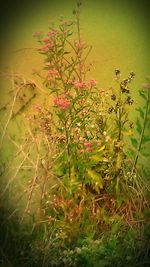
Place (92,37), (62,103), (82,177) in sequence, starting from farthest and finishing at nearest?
(92,37) → (82,177) → (62,103)

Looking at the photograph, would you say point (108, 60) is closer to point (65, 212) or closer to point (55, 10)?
point (55, 10)

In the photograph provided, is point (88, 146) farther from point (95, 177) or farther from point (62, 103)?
point (62, 103)

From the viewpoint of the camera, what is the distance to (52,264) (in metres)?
2.86

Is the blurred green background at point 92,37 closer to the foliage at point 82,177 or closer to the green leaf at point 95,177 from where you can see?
the foliage at point 82,177

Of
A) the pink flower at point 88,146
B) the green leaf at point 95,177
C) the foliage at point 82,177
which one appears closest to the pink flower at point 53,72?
the foliage at point 82,177

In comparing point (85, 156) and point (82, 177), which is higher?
point (85, 156)

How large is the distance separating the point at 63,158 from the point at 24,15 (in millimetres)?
1361

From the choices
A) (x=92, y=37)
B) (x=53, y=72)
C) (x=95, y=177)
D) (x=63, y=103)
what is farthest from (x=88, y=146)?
(x=92, y=37)

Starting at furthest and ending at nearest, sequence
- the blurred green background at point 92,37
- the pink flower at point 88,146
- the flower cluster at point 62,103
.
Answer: the blurred green background at point 92,37, the pink flower at point 88,146, the flower cluster at point 62,103

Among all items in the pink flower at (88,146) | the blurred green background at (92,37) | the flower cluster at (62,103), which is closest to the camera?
the flower cluster at (62,103)

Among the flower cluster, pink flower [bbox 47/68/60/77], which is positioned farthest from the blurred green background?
the flower cluster

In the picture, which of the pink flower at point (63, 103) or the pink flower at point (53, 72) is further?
the pink flower at point (53, 72)

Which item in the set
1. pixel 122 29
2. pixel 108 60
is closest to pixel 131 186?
pixel 108 60

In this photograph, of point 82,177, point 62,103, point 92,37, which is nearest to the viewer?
point 62,103
